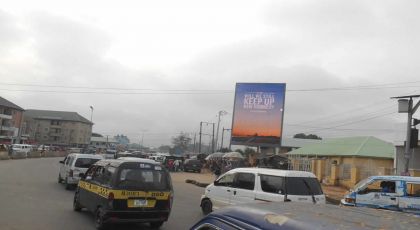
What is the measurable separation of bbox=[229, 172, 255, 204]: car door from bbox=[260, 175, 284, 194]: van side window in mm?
416

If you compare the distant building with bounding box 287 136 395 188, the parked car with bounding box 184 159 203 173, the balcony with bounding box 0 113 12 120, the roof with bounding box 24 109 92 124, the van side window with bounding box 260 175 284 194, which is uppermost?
the roof with bounding box 24 109 92 124

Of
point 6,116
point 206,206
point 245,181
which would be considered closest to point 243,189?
point 245,181

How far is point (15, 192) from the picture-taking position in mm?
18703

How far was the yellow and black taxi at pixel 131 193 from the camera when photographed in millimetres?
11070

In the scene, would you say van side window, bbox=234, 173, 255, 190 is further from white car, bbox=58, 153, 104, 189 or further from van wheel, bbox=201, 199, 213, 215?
white car, bbox=58, 153, 104, 189

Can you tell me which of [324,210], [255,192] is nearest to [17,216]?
[255,192]

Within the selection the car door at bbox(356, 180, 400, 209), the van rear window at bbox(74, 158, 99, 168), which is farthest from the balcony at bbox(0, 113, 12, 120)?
the car door at bbox(356, 180, 400, 209)

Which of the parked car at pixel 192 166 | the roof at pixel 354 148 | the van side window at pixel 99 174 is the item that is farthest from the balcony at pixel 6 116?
the van side window at pixel 99 174

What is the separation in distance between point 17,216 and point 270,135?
31071 millimetres

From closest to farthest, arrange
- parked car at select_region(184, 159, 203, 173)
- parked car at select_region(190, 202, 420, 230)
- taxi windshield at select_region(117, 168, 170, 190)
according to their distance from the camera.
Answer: parked car at select_region(190, 202, 420, 230) → taxi windshield at select_region(117, 168, 170, 190) → parked car at select_region(184, 159, 203, 173)

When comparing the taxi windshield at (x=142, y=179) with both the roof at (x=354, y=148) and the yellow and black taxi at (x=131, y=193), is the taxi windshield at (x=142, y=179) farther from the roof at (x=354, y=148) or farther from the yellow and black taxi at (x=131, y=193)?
the roof at (x=354, y=148)

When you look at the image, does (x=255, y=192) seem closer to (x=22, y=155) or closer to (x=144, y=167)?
(x=144, y=167)

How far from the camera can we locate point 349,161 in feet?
130

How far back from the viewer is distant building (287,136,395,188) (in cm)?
3400
